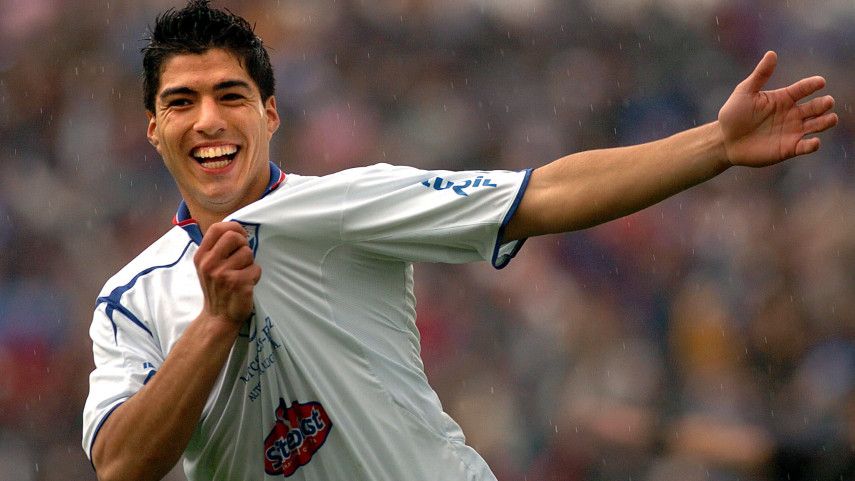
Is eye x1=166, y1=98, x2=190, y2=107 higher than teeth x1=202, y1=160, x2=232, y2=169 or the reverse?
higher

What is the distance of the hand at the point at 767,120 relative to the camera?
8.37 feet

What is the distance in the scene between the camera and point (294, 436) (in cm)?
298

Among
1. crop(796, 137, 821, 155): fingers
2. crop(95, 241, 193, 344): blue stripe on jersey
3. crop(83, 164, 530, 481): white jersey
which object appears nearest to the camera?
crop(796, 137, 821, 155): fingers

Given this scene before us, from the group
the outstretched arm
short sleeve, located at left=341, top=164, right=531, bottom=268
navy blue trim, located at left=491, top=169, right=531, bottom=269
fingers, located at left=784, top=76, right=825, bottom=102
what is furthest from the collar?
fingers, located at left=784, top=76, right=825, bottom=102

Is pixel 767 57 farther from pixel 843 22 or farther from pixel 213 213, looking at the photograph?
pixel 843 22

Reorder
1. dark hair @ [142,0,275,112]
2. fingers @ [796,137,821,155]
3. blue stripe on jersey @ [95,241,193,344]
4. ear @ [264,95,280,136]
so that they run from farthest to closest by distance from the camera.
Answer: ear @ [264,95,280,136] → dark hair @ [142,0,275,112] → blue stripe on jersey @ [95,241,193,344] → fingers @ [796,137,821,155]

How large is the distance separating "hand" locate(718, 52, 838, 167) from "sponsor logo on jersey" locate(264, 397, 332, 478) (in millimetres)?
1130

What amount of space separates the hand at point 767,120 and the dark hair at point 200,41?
1.32 meters

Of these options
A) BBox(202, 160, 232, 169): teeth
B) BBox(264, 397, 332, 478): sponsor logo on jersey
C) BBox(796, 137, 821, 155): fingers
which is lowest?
Answer: BBox(264, 397, 332, 478): sponsor logo on jersey

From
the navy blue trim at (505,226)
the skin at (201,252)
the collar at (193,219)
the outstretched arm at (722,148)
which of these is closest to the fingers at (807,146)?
the outstretched arm at (722,148)

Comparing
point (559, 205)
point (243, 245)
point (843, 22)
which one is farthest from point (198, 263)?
point (843, 22)

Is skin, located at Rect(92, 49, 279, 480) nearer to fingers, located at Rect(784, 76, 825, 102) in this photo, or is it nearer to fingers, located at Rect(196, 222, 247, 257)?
fingers, located at Rect(196, 222, 247, 257)

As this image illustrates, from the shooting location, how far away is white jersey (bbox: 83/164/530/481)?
9.46 feet

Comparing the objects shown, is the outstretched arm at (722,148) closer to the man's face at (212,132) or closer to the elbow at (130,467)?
the man's face at (212,132)
